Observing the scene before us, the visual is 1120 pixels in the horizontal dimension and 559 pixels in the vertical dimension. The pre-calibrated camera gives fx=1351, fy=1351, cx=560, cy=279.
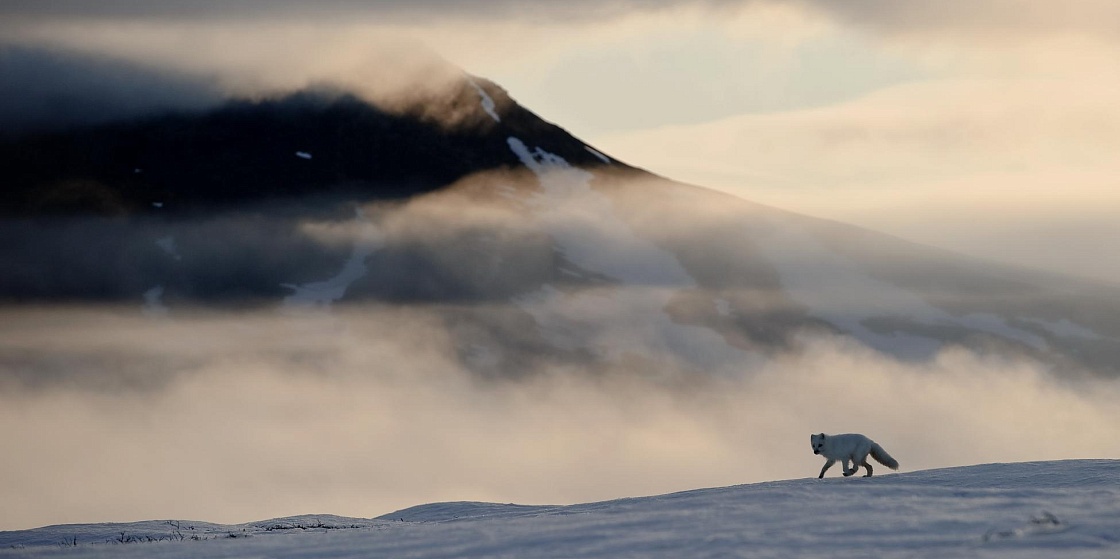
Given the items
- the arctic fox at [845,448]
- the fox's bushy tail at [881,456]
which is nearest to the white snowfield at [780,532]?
the arctic fox at [845,448]

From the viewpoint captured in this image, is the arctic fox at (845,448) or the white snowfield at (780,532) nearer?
the white snowfield at (780,532)

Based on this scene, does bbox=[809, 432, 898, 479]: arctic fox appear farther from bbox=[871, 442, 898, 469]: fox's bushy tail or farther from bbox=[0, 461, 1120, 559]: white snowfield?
bbox=[0, 461, 1120, 559]: white snowfield

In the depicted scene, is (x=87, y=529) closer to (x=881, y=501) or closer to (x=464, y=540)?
(x=464, y=540)

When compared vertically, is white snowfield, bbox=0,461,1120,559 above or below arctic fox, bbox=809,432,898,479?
below

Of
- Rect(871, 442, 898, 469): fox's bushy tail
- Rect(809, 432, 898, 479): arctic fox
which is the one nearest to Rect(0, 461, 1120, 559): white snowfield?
Rect(809, 432, 898, 479): arctic fox

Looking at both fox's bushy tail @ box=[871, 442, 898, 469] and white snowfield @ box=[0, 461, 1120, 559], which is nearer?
white snowfield @ box=[0, 461, 1120, 559]

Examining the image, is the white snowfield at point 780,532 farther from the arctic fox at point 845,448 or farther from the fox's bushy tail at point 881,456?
the fox's bushy tail at point 881,456

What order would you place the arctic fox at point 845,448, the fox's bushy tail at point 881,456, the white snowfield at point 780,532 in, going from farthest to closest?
the fox's bushy tail at point 881,456 → the arctic fox at point 845,448 → the white snowfield at point 780,532

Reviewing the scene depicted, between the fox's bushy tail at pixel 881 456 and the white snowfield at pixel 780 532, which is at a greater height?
the fox's bushy tail at pixel 881 456

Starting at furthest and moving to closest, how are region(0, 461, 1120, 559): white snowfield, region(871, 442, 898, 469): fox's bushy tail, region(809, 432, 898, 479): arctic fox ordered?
1. region(871, 442, 898, 469): fox's bushy tail
2. region(809, 432, 898, 479): arctic fox
3. region(0, 461, 1120, 559): white snowfield

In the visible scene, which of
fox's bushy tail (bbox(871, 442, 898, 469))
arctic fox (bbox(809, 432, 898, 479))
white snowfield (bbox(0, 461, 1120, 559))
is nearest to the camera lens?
white snowfield (bbox(0, 461, 1120, 559))

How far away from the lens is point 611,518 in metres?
18.7

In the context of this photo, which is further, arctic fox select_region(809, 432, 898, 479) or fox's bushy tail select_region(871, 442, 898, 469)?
fox's bushy tail select_region(871, 442, 898, 469)

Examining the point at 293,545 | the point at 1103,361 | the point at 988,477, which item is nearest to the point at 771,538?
the point at 293,545
